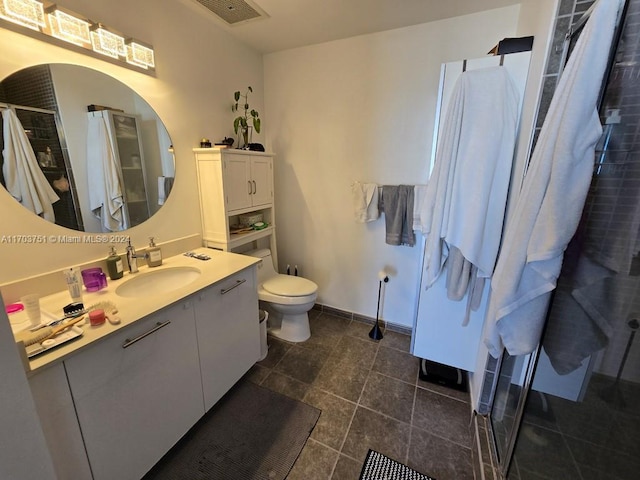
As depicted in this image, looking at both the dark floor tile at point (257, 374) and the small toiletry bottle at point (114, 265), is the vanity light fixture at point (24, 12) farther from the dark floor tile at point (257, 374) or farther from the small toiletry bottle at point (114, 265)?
the dark floor tile at point (257, 374)

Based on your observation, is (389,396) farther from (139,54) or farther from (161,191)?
(139,54)

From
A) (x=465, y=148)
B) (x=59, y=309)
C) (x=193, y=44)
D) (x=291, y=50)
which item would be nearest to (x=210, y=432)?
(x=59, y=309)

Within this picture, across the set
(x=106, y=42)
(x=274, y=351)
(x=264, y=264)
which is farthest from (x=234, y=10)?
(x=274, y=351)

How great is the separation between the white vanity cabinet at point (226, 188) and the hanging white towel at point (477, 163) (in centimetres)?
133

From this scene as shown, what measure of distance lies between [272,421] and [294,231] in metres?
1.60

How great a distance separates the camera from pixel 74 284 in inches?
46.9

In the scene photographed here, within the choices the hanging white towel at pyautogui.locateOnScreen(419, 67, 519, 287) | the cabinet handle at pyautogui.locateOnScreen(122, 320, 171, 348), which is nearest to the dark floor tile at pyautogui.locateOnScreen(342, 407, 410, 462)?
the hanging white towel at pyautogui.locateOnScreen(419, 67, 519, 287)

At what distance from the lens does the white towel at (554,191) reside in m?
0.73

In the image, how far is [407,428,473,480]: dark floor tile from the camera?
1.29 meters

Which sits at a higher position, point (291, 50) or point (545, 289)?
point (291, 50)

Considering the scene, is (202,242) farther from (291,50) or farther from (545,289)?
(545,289)

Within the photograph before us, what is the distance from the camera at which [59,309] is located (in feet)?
3.65

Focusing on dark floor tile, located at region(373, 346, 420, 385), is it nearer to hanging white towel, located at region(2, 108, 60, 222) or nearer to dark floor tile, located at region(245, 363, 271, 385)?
dark floor tile, located at region(245, 363, 271, 385)

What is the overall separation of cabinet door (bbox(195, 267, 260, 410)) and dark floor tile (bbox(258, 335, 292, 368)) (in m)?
0.23
